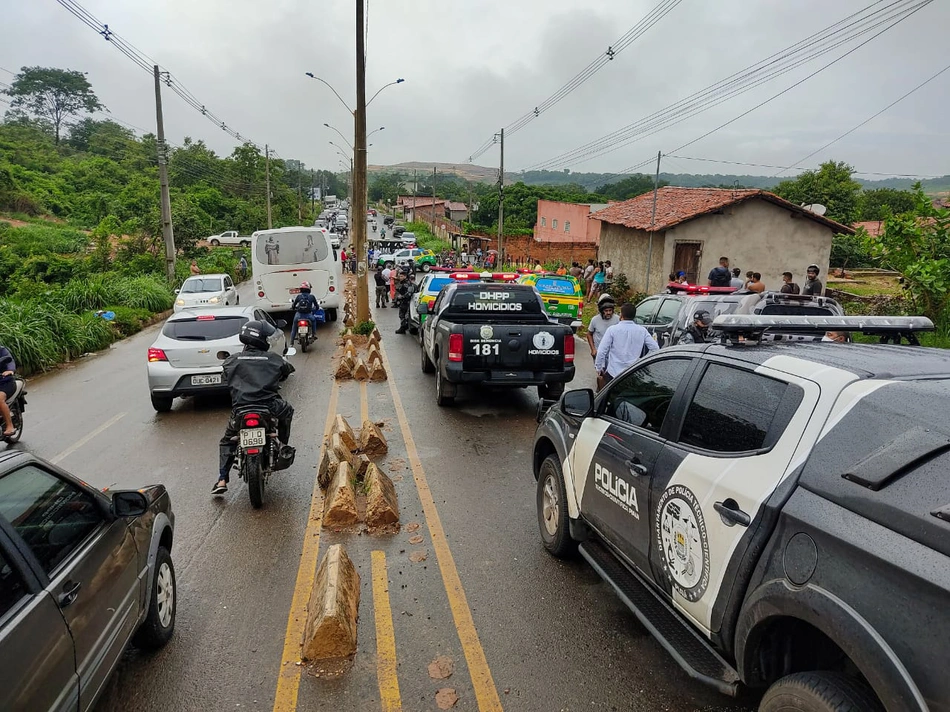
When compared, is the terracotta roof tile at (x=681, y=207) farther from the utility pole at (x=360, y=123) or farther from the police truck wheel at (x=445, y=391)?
the police truck wheel at (x=445, y=391)

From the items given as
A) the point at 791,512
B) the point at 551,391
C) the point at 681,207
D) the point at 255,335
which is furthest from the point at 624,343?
the point at 681,207

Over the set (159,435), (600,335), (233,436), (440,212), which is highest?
(440,212)

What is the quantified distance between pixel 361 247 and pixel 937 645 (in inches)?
656

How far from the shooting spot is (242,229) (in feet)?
184

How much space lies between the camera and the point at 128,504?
327cm

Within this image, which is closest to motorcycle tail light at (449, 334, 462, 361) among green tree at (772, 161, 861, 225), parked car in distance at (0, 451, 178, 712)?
parked car in distance at (0, 451, 178, 712)

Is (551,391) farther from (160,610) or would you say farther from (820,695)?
(820,695)

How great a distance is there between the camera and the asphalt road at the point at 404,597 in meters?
3.40

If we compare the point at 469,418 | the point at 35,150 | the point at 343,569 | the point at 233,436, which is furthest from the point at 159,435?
the point at 35,150

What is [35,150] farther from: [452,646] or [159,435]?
[452,646]

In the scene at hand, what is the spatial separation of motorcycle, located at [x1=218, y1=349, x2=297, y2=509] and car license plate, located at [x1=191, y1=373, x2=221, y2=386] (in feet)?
11.5

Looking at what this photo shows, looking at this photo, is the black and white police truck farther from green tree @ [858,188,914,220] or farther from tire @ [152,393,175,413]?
green tree @ [858,188,914,220]

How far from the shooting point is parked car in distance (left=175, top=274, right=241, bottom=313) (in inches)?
766

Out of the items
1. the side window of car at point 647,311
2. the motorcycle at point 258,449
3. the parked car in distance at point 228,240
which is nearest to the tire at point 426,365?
the side window of car at point 647,311
